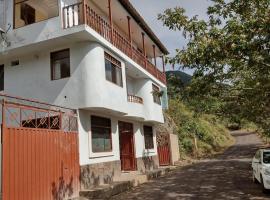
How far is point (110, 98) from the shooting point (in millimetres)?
16172

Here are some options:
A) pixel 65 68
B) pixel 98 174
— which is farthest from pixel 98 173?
pixel 65 68

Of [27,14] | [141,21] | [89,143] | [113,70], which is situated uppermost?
[141,21]

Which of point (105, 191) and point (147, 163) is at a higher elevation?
point (147, 163)

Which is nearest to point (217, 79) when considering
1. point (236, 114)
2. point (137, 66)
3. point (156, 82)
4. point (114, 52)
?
point (114, 52)

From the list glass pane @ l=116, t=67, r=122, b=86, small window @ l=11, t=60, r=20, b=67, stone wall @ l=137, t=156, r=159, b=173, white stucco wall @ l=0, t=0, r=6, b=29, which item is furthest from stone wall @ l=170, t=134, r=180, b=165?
white stucco wall @ l=0, t=0, r=6, b=29

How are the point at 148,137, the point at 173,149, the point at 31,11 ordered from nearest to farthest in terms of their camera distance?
the point at 31,11, the point at 148,137, the point at 173,149

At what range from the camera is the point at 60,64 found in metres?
16.0

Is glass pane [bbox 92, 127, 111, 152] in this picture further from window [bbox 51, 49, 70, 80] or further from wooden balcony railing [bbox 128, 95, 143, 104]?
wooden balcony railing [bbox 128, 95, 143, 104]

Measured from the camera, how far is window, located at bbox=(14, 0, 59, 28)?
1692 cm

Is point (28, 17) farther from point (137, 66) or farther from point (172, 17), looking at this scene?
point (172, 17)

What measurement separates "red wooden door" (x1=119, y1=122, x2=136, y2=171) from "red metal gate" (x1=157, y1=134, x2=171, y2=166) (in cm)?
592

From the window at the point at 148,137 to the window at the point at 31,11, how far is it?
1119 cm

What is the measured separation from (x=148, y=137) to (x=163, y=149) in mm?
3173

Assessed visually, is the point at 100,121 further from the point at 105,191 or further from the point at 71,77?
the point at 105,191
